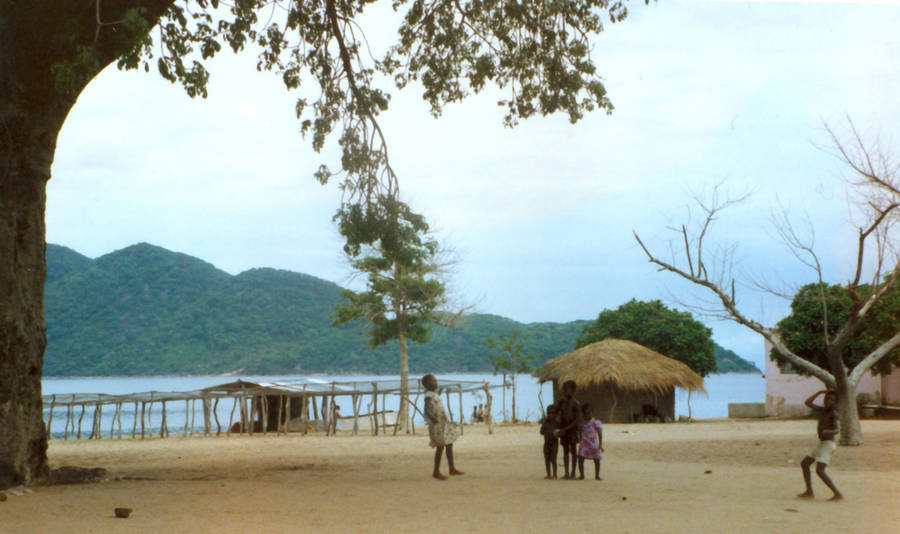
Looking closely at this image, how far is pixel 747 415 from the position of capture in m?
32.4

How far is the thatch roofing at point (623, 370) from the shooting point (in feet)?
87.8

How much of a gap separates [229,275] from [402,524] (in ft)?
297

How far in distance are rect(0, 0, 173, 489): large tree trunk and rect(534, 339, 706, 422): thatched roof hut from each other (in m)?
19.4

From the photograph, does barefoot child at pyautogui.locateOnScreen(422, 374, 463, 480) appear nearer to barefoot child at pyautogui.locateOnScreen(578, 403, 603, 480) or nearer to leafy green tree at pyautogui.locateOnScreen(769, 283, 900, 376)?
barefoot child at pyautogui.locateOnScreen(578, 403, 603, 480)

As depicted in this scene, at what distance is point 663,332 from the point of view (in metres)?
34.1

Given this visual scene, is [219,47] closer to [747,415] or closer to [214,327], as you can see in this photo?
[747,415]

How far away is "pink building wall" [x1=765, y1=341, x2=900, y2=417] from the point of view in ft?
95.0

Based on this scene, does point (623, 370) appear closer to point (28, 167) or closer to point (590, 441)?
point (590, 441)

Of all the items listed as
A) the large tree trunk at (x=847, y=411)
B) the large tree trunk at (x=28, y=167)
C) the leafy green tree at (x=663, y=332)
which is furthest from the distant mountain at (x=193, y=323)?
the large tree trunk at (x=28, y=167)

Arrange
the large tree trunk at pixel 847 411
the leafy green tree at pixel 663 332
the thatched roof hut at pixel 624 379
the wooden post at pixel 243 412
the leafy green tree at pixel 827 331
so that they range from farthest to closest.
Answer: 1. the leafy green tree at pixel 663 332
2. the wooden post at pixel 243 412
3. the thatched roof hut at pixel 624 379
4. the leafy green tree at pixel 827 331
5. the large tree trunk at pixel 847 411

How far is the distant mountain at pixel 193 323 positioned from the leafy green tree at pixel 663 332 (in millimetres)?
48466

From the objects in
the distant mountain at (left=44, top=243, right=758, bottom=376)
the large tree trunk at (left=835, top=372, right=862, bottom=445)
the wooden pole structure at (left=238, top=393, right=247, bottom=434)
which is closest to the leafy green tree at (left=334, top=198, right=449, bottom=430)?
the wooden pole structure at (left=238, top=393, right=247, bottom=434)

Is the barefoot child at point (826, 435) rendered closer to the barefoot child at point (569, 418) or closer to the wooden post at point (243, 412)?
the barefoot child at point (569, 418)

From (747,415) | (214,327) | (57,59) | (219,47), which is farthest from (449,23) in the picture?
(214,327)
